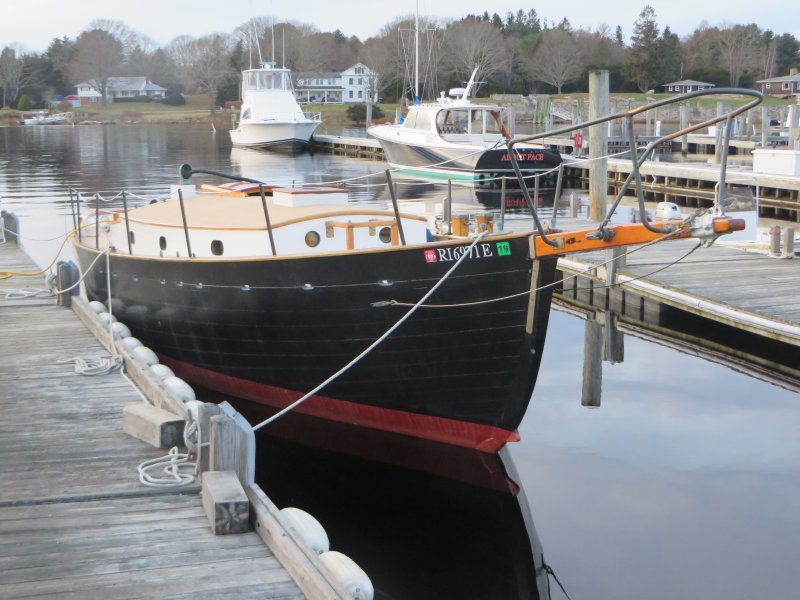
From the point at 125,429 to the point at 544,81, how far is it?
314 ft

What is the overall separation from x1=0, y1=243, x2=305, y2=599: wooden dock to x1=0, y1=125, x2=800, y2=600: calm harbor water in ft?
6.55

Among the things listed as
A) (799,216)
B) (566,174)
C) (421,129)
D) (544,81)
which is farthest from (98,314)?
(544,81)

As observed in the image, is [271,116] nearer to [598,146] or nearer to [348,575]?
[598,146]

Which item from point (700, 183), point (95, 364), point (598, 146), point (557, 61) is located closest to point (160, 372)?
→ point (95, 364)

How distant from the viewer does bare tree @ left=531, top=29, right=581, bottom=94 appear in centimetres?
9725

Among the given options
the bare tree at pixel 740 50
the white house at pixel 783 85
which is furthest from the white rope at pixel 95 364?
the bare tree at pixel 740 50

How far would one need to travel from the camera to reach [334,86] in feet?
393

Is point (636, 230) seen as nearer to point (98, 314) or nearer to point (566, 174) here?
point (98, 314)

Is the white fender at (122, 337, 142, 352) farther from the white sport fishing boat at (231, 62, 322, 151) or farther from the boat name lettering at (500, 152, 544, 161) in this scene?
the white sport fishing boat at (231, 62, 322, 151)

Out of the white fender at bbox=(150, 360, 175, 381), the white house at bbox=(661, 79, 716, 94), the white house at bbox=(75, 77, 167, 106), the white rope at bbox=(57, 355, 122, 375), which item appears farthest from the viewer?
the white house at bbox=(75, 77, 167, 106)

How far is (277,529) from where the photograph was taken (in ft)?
19.0

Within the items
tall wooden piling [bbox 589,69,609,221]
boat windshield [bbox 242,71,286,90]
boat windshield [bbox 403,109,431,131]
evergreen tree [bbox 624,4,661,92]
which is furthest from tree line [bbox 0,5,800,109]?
tall wooden piling [bbox 589,69,609,221]

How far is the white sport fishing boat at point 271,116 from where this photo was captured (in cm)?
6000

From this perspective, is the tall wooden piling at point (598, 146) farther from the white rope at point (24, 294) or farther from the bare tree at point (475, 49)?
the bare tree at point (475, 49)
